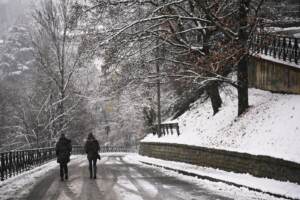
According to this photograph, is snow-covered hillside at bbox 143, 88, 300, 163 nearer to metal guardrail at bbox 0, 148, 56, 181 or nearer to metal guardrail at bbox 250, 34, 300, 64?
metal guardrail at bbox 250, 34, 300, 64

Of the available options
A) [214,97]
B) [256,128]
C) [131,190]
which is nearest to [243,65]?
[256,128]

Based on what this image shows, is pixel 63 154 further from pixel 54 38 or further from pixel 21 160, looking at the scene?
pixel 54 38

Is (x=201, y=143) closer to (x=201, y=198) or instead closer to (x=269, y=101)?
(x=269, y=101)

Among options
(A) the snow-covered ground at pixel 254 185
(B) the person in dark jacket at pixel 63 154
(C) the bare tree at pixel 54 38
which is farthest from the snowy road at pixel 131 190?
(C) the bare tree at pixel 54 38

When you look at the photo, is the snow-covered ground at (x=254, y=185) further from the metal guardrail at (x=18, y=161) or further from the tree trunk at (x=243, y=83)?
the metal guardrail at (x=18, y=161)

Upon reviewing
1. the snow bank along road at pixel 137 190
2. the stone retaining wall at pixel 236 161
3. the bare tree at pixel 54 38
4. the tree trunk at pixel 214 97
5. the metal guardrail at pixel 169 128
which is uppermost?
the bare tree at pixel 54 38

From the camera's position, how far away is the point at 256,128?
1783 cm

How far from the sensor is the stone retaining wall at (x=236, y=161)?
13383 mm

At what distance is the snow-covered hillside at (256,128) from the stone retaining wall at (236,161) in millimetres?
234

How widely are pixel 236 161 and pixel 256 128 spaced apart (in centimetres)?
166

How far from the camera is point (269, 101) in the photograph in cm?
1973

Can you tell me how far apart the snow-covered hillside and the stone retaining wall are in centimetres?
23

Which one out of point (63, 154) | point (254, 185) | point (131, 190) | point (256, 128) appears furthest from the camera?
point (63, 154)

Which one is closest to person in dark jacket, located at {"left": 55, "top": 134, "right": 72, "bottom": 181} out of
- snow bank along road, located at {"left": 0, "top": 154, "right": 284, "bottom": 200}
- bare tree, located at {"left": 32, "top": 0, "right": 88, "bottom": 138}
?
snow bank along road, located at {"left": 0, "top": 154, "right": 284, "bottom": 200}
